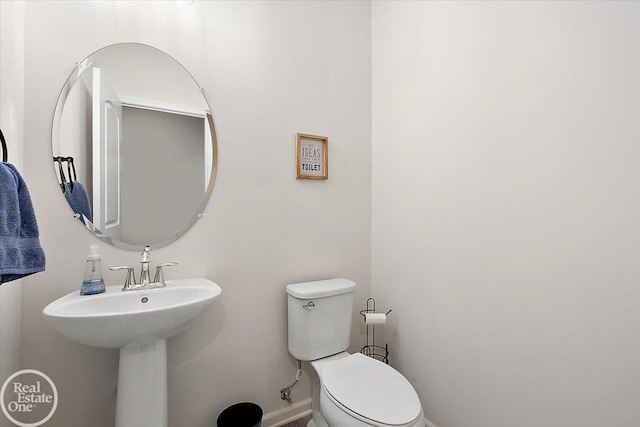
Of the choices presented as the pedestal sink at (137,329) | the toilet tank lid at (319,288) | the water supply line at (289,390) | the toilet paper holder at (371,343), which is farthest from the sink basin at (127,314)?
the toilet paper holder at (371,343)

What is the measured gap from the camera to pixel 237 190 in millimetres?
1522

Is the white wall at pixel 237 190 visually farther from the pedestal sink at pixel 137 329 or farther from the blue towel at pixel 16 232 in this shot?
the blue towel at pixel 16 232

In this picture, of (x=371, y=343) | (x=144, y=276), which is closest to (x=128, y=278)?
(x=144, y=276)

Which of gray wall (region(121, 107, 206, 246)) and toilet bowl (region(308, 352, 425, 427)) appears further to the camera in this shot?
gray wall (region(121, 107, 206, 246))

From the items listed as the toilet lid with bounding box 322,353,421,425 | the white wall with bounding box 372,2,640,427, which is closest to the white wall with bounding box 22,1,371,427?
the white wall with bounding box 372,2,640,427

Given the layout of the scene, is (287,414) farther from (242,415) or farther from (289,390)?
(242,415)

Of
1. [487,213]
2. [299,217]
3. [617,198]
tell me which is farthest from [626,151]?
[299,217]

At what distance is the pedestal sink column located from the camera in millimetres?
1103

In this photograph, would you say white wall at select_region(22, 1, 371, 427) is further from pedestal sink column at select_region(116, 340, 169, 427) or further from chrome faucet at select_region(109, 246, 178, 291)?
pedestal sink column at select_region(116, 340, 169, 427)

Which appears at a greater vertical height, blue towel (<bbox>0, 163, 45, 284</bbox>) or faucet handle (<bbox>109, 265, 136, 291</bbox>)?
blue towel (<bbox>0, 163, 45, 284</bbox>)

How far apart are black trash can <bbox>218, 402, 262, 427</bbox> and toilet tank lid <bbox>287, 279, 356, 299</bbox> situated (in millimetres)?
582

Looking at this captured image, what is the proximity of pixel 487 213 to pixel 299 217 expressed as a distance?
3.08ft

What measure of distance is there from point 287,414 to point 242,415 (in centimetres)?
29

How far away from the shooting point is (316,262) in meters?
1.75
